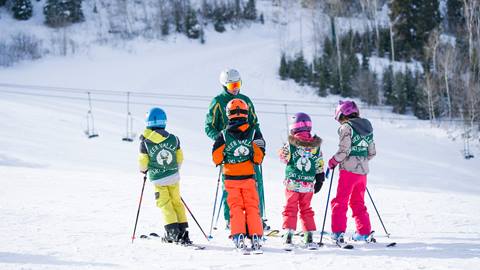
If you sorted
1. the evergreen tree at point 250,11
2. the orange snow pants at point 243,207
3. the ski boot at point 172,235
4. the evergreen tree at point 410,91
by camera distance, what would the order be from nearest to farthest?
1. the orange snow pants at point 243,207
2. the ski boot at point 172,235
3. the evergreen tree at point 410,91
4. the evergreen tree at point 250,11

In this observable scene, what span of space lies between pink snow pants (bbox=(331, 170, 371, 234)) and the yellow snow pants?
183 centimetres

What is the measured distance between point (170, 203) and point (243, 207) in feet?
3.09

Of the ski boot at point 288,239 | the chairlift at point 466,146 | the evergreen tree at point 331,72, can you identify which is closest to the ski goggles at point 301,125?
the ski boot at point 288,239

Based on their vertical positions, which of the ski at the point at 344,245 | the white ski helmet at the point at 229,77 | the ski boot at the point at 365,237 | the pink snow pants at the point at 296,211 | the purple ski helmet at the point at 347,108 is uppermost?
the white ski helmet at the point at 229,77

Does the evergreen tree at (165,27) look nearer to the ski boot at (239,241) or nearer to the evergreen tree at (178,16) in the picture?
the evergreen tree at (178,16)

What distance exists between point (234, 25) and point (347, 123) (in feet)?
119

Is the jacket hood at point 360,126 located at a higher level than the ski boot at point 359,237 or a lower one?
higher

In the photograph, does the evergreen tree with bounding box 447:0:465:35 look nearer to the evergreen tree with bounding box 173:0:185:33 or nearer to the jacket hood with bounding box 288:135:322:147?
the evergreen tree with bounding box 173:0:185:33

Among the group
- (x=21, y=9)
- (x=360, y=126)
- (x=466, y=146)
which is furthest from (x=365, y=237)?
(x=21, y=9)

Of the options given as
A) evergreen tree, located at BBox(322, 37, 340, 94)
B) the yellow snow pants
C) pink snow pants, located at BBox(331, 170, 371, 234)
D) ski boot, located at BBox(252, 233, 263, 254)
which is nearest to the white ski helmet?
the yellow snow pants

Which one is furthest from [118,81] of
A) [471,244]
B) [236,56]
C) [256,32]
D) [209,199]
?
[471,244]

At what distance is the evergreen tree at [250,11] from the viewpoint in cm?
4206

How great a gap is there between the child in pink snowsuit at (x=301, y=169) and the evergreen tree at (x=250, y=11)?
1483 inches

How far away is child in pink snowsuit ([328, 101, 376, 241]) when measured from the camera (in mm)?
5820
